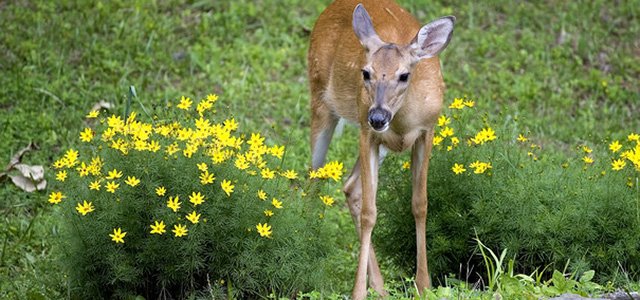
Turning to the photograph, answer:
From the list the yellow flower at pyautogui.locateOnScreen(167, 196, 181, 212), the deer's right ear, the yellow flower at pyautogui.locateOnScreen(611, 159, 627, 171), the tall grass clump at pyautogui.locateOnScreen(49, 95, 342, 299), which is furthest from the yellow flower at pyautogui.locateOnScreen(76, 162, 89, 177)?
the yellow flower at pyautogui.locateOnScreen(611, 159, 627, 171)

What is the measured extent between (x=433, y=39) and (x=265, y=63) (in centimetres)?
416

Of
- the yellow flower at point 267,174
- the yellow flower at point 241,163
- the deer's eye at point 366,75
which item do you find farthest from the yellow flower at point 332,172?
the deer's eye at point 366,75

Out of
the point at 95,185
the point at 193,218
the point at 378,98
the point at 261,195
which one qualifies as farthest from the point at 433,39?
the point at 95,185

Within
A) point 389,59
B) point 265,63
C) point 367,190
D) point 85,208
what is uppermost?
point 389,59

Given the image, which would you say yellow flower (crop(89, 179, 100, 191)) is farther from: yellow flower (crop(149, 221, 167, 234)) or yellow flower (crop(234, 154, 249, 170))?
yellow flower (crop(234, 154, 249, 170))

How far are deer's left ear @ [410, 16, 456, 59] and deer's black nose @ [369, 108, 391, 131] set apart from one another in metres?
0.56

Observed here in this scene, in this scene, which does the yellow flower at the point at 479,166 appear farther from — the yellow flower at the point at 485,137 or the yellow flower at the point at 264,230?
the yellow flower at the point at 264,230

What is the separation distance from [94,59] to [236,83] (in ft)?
4.07

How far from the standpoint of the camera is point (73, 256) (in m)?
6.20

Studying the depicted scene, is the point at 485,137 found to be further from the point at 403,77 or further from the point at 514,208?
the point at 403,77

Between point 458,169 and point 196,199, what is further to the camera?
point 458,169

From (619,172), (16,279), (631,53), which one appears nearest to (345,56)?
(619,172)

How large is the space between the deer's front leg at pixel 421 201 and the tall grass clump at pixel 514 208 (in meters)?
0.20

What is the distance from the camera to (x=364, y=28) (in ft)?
21.9
